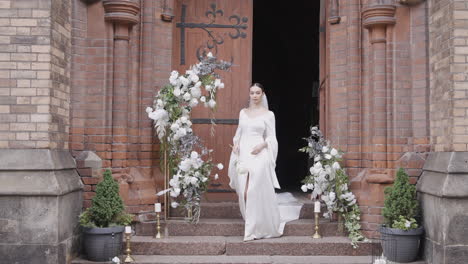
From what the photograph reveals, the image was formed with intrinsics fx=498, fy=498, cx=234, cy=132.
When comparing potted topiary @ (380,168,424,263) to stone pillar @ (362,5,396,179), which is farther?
stone pillar @ (362,5,396,179)

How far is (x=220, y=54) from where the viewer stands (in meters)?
7.30

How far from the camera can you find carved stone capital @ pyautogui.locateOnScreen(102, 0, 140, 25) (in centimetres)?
621

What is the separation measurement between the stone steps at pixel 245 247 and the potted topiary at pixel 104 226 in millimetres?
390

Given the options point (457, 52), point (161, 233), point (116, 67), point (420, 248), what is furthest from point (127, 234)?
point (457, 52)

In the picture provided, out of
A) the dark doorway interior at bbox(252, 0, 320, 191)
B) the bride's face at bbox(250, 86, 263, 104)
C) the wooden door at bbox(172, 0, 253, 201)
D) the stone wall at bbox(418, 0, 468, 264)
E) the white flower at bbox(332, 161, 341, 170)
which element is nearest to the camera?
the stone wall at bbox(418, 0, 468, 264)

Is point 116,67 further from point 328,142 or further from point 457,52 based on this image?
point 457,52

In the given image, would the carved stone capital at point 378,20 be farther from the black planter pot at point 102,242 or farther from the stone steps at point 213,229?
the black planter pot at point 102,242

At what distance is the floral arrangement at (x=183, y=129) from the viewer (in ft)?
20.4

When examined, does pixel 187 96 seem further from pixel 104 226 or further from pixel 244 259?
pixel 244 259

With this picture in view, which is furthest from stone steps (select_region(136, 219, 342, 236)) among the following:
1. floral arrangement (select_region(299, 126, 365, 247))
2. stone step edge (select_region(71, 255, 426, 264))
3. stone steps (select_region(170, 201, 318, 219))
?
stone step edge (select_region(71, 255, 426, 264))

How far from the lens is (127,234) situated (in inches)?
222

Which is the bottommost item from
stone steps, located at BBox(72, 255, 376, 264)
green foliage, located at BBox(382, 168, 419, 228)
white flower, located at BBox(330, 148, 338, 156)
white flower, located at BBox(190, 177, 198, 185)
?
stone steps, located at BBox(72, 255, 376, 264)

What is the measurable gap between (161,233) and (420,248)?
3.12m

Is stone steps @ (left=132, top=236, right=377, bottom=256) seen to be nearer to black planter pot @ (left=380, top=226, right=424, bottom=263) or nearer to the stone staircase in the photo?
the stone staircase
